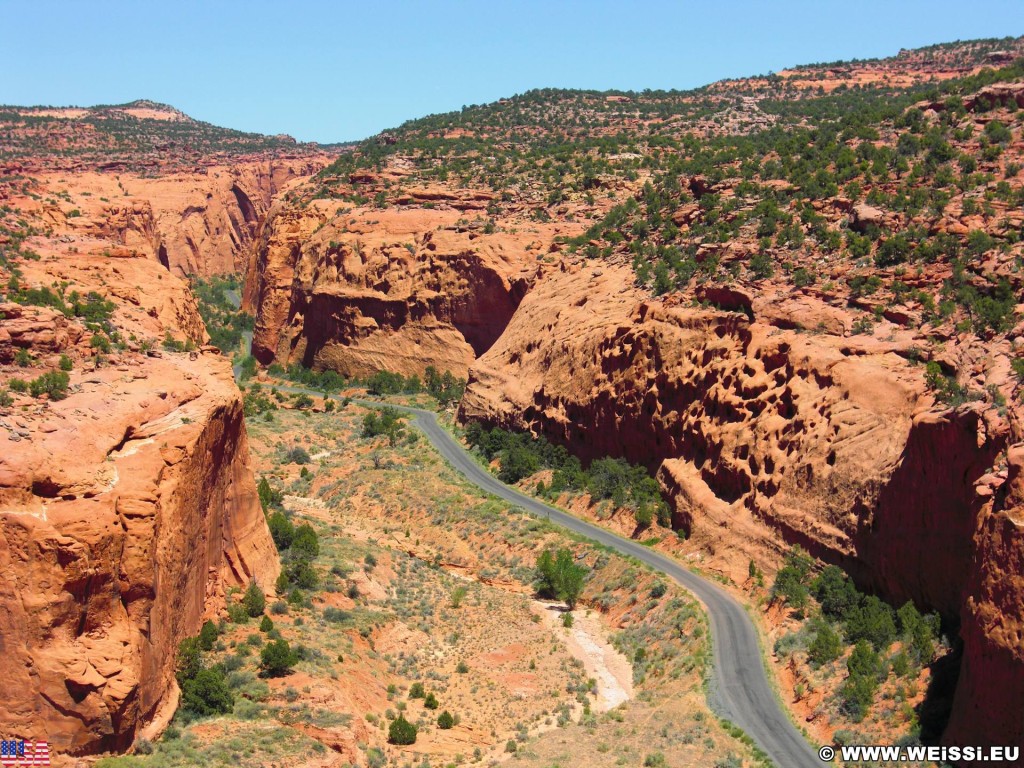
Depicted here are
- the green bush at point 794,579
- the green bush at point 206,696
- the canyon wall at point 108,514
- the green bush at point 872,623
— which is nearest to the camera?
the canyon wall at point 108,514

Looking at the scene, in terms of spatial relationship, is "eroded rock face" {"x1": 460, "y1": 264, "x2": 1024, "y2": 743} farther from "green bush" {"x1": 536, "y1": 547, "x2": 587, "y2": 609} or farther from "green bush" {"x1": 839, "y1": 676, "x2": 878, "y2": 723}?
"green bush" {"x1": 536, "y1": 547, "x2": 587, "y2": 609}

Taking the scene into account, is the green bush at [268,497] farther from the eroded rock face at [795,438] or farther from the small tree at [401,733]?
the small tree at [401,733]

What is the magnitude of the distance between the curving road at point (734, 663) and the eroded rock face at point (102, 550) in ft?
47.2

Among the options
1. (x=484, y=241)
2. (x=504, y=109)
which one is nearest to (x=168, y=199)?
(x=504, y=109)

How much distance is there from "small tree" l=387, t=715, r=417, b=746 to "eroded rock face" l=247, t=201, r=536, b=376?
44974mm

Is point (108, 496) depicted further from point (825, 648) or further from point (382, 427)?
point (382, 427)

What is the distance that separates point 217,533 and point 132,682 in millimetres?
8079

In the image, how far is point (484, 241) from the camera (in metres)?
73.6

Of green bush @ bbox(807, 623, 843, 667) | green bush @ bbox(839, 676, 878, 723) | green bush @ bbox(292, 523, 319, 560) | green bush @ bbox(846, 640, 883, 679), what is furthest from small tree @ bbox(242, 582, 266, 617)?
green bush @ bbox(846, 640, 883, 679)

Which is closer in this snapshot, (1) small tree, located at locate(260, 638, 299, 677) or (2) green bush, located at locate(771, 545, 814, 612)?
(1) small tree, located at locate(260, 638, 299, 677)

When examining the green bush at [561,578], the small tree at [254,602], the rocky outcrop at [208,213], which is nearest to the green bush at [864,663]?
the green bush at [561,578]

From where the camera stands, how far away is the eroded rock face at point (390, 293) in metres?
72.4

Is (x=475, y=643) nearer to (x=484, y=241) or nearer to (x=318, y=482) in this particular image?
(x=318, y=482)

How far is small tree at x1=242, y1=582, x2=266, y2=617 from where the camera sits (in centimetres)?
2947
